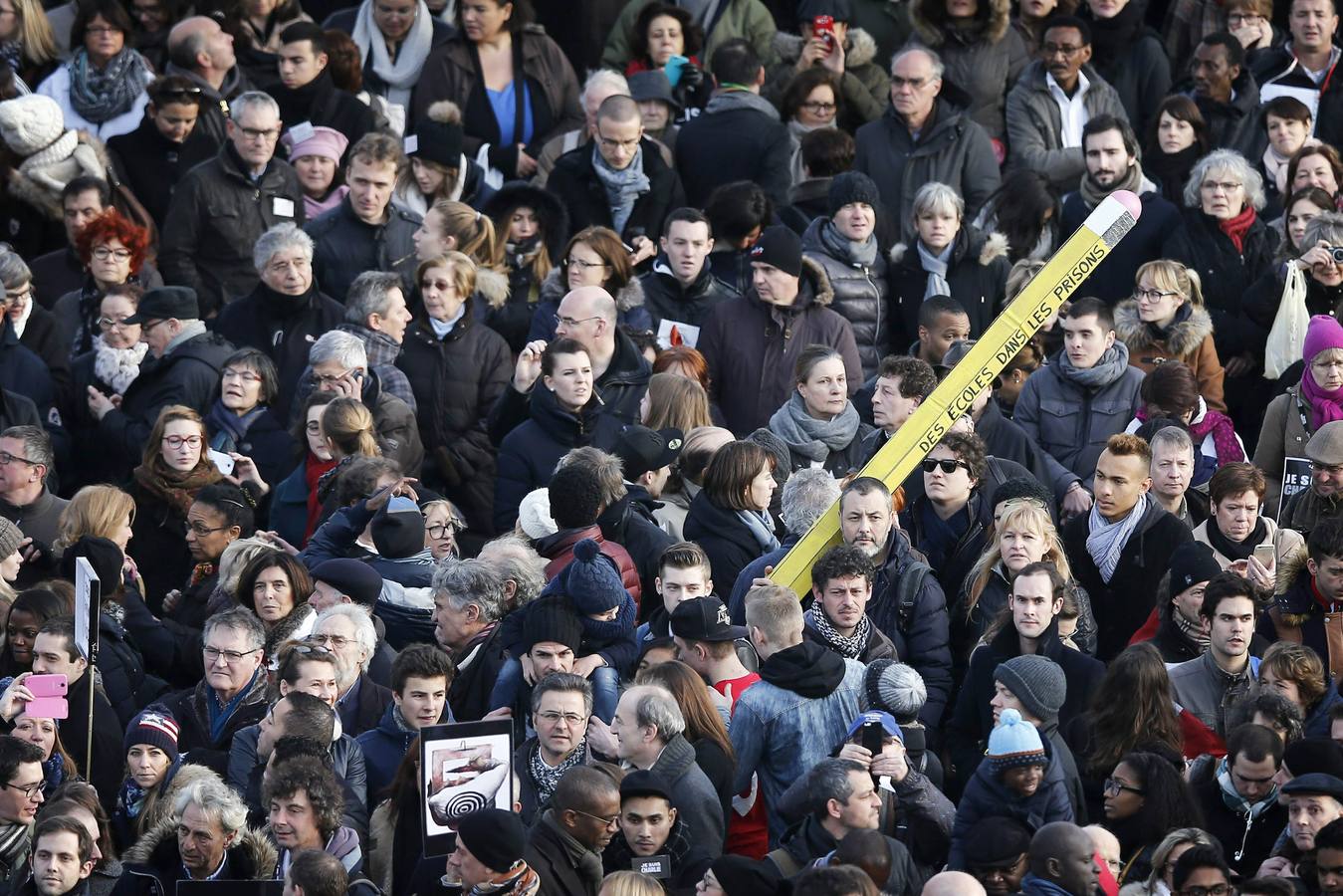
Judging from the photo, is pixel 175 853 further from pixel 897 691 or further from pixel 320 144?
pixel 320 144

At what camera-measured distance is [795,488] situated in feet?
35.3

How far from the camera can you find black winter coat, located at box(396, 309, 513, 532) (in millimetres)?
12641

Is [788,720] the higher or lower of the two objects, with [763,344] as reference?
higher

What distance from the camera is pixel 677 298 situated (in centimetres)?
1318

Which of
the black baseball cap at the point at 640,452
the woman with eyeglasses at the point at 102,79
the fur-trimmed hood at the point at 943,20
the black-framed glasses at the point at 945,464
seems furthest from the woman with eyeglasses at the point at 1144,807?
the woman with eyeglasses at the point at 102,79

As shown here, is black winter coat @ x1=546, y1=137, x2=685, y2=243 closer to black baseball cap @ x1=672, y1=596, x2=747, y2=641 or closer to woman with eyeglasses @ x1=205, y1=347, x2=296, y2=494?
woman with eyeglasses @ x1=205, y1=347, x2=296, y2=494

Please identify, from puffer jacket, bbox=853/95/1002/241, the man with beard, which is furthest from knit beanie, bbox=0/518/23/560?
the man with beard

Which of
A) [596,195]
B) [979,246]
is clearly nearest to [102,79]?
[596,195]

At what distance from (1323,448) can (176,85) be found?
22.0 feet

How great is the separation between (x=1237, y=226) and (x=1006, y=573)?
347 centimetres

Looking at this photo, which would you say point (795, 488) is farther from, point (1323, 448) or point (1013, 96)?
point (1013, 96)

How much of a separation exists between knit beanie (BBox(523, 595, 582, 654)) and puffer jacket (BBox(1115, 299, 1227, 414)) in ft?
12.7

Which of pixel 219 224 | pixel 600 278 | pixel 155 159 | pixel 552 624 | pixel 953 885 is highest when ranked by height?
pixel 953 885

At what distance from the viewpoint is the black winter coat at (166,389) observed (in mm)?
12477
